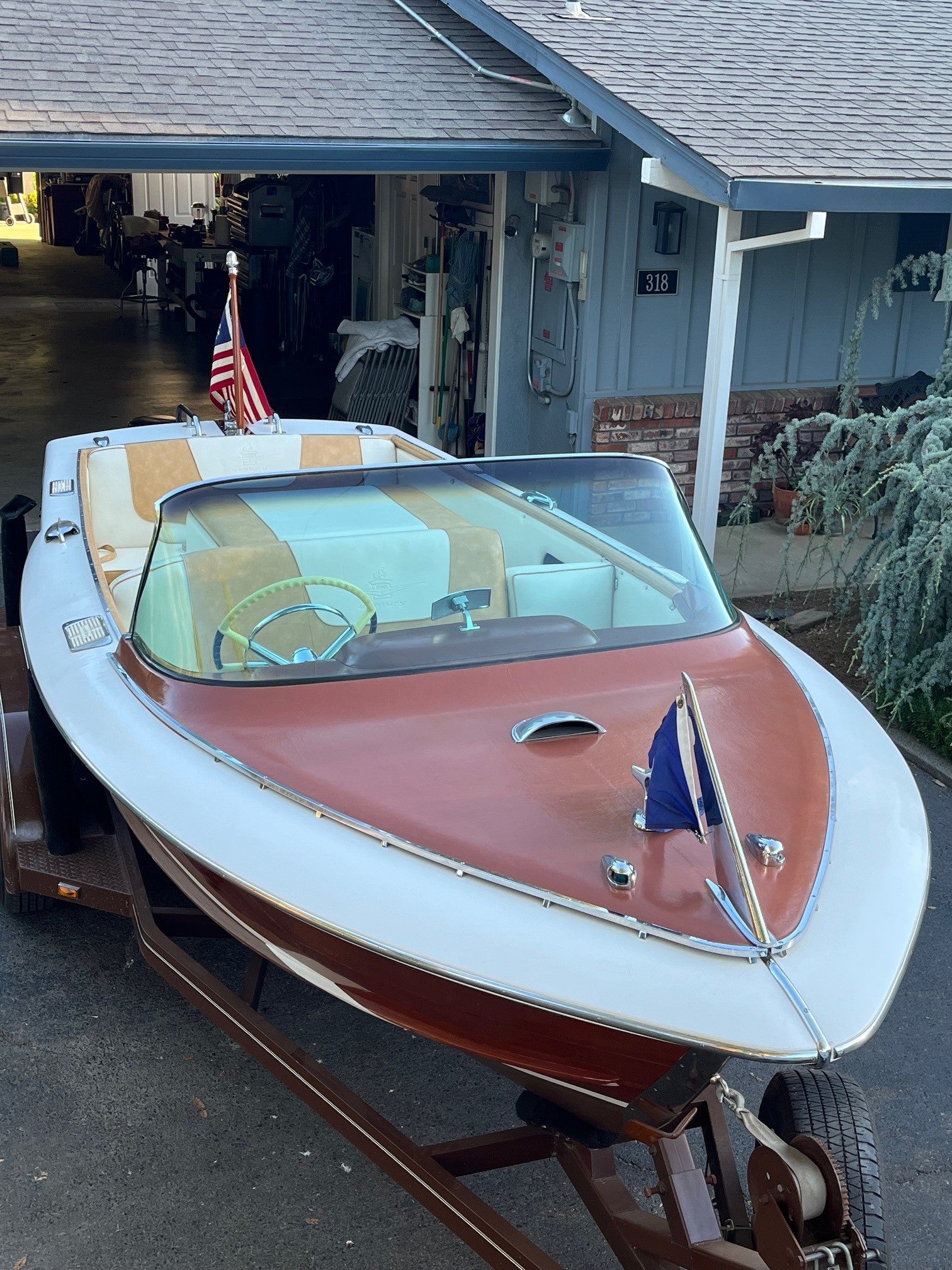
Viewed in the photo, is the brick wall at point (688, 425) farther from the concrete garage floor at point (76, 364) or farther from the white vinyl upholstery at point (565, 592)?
the white vinyl upholstery at point (565, 592)

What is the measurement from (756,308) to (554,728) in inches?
262

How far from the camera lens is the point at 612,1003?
2389 mm

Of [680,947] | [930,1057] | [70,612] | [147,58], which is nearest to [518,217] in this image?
[147,58]

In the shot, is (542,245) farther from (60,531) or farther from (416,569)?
(416,569)

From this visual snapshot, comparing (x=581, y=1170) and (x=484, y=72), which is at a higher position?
(x=484, y=72)

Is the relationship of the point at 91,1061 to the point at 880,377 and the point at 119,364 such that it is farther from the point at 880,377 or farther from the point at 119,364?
the point at 119,364

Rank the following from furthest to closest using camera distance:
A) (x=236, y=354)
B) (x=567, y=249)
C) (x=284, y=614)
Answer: (x=567, y=249) → (x=236, y=354) → (x=284, y=614)

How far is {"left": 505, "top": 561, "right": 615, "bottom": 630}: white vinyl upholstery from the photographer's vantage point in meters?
3.84

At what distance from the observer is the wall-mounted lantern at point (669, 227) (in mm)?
8305

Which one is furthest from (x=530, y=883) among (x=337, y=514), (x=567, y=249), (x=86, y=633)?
(x=567, y=249)

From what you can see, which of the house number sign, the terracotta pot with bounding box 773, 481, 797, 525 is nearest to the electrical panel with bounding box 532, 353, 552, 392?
the house number sign

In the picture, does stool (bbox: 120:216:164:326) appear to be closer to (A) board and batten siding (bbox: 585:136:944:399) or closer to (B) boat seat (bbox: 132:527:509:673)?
Result: (A) board and batten siding (bbox: 585:136:944:399)

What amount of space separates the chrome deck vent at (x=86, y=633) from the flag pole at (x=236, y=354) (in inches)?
103

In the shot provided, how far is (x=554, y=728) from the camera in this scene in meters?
3.13
